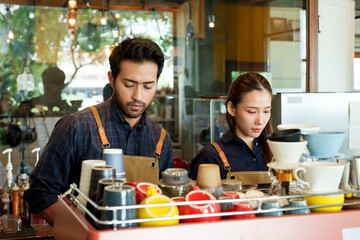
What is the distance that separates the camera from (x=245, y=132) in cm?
223

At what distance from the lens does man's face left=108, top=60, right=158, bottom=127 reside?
1.81 meters

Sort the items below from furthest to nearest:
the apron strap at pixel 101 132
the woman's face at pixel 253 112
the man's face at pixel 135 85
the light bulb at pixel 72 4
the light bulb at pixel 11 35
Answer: the light bulb at pixel 72 4 < the light bulb at pixel 11 35 < the woman's face at pixel 253 112 < the apron strap at pixel 101 132 < the man's face at pixel 135 85

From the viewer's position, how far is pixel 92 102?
15.4 ft

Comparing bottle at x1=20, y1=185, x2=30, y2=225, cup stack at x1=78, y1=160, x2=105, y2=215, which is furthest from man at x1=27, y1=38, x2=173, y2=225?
bottle at x1=20, y1=185, x2=30, y2=225

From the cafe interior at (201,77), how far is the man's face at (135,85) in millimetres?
475

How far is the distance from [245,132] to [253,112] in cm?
12

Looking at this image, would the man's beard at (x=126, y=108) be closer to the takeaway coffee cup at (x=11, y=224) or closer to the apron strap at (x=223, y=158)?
the apron strap at (x=223, y=158)

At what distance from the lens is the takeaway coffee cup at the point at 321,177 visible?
117cm

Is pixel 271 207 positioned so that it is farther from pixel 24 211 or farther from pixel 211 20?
pixel 211 20

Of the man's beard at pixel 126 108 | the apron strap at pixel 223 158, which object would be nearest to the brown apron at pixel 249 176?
the apron strap at pixel 223 158

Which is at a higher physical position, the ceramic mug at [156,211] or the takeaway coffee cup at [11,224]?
the ceramic mug at [156,211]

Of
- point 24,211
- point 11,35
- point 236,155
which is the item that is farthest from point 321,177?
point 11,35

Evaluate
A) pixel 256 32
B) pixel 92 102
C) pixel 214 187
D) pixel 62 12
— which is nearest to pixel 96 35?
pixel 62 12

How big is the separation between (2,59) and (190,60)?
81.4 inches
